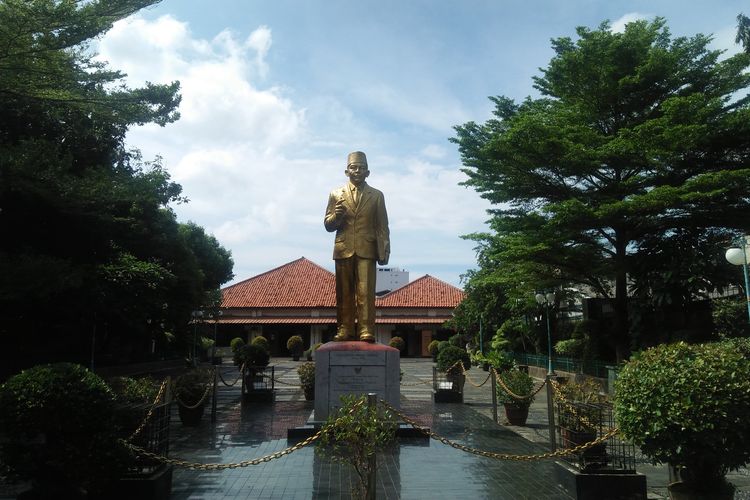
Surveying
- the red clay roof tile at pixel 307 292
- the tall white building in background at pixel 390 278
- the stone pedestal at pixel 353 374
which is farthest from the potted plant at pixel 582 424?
the tall white building in background at pixel 390 278

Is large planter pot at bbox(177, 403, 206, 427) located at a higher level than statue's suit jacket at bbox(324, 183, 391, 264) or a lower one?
lower

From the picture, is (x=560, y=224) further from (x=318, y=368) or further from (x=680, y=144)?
(x=318, y=368)

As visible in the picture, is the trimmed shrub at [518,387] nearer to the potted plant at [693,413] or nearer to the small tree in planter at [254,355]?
the potted plant at [693,413]

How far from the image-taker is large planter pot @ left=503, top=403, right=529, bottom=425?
11492 millimetres

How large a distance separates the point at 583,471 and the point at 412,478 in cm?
186

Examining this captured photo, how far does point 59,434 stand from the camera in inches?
201

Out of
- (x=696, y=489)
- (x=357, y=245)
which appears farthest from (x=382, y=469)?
(x=357, y=245)

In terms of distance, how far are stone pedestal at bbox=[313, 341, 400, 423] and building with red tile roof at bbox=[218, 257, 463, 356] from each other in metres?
29.8

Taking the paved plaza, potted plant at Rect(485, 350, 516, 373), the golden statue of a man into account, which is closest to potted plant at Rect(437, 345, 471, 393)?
potted plant at Rect(485, 350, 516, 373)

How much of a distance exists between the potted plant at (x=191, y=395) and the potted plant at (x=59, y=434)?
19.0 ft

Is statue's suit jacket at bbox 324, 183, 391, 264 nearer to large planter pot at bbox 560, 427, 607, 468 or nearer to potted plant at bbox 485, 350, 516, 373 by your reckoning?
potted plant at bbox 485, 350, 516, 373

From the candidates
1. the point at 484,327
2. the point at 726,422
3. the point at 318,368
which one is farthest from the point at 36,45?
the point at 484,327

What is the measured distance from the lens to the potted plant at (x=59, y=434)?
5.07 m

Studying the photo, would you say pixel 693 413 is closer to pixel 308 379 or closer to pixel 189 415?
pixel 189 415
